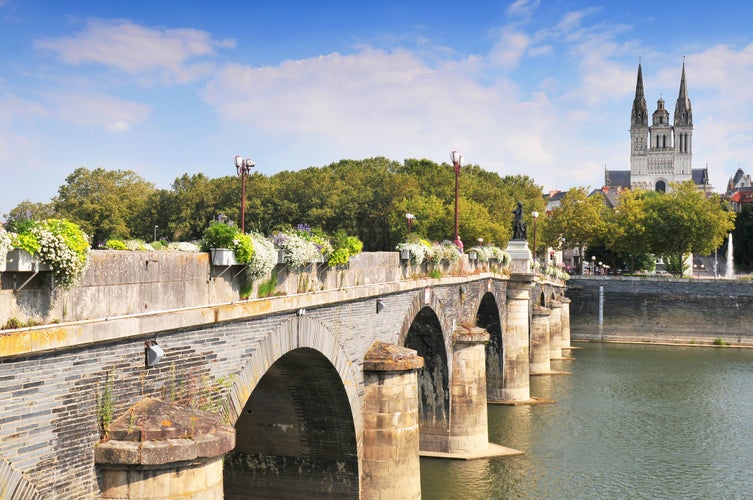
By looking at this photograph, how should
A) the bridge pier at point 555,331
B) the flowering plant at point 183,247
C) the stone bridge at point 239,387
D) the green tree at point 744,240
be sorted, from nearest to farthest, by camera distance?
the stone bridge at point 239,387
the flowering plant at point 183,247
the bridge pier at point 555,331
the green tree at point 744,240

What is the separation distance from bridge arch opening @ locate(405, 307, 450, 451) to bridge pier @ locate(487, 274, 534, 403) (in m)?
11.2

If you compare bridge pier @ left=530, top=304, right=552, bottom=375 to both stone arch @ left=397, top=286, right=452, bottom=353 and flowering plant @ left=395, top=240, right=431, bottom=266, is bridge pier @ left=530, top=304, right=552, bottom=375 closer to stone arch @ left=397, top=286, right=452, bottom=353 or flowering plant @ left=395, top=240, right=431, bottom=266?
stone arch @ left=397, top=286, right=452, bottom=353

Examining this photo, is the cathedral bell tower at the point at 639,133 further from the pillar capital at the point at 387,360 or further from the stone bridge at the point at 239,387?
the pillar capital at the point at 387,360

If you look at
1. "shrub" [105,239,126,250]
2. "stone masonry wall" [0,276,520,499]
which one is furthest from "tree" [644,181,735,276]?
"shrub" [105,239,126,250]

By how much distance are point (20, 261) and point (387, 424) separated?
12.7 m

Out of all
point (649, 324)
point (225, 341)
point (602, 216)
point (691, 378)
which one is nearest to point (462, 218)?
point (649, 324)

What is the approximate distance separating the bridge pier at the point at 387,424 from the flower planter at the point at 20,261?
11.7 m

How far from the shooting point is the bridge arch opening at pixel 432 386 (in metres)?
27.8

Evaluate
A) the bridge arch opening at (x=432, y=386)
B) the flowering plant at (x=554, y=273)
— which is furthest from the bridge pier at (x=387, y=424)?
the flowering plant at (x=554, y=273)

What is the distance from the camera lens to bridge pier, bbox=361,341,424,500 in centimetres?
1939

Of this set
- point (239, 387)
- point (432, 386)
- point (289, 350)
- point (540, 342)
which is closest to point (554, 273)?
point (540, 342)

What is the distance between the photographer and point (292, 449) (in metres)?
19.2

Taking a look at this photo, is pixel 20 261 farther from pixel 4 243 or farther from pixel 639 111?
pixel 639 111

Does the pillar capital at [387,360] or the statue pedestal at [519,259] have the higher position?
the statue pedestal at [519,259]
